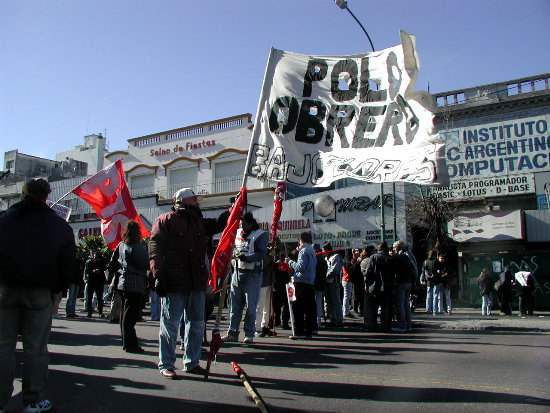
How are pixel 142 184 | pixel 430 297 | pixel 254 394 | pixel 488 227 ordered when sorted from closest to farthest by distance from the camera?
pixel 254 394 → pixel 430 297 → pixel 488 227 → pixel 142 184

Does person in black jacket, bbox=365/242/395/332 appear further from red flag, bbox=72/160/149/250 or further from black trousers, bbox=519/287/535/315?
black trousers, bbox=519/287/535/315

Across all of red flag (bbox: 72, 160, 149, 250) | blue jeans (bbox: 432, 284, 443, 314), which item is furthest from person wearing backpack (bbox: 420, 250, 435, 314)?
red flag (bbox: 72, 160, 149, 250)

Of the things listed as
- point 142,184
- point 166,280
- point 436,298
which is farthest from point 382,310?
point 142,184

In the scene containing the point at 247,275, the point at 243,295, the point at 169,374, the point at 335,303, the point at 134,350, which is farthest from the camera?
the point at 335,303

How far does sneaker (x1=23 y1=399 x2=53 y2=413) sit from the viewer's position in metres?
4.09

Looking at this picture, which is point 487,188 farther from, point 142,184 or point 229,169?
point 142,184

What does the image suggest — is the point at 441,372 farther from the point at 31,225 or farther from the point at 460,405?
the point at 31,225

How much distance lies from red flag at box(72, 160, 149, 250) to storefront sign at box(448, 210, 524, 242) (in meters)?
13.6

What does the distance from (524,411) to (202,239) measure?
11.1 ft

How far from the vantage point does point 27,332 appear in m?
4.18

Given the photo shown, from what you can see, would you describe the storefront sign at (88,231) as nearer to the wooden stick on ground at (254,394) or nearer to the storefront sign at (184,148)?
the storefront sign at (184,148)

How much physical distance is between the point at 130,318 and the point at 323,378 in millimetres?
3139

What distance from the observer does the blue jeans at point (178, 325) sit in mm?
5508

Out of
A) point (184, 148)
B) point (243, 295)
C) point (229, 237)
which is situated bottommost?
point (243, 295)
